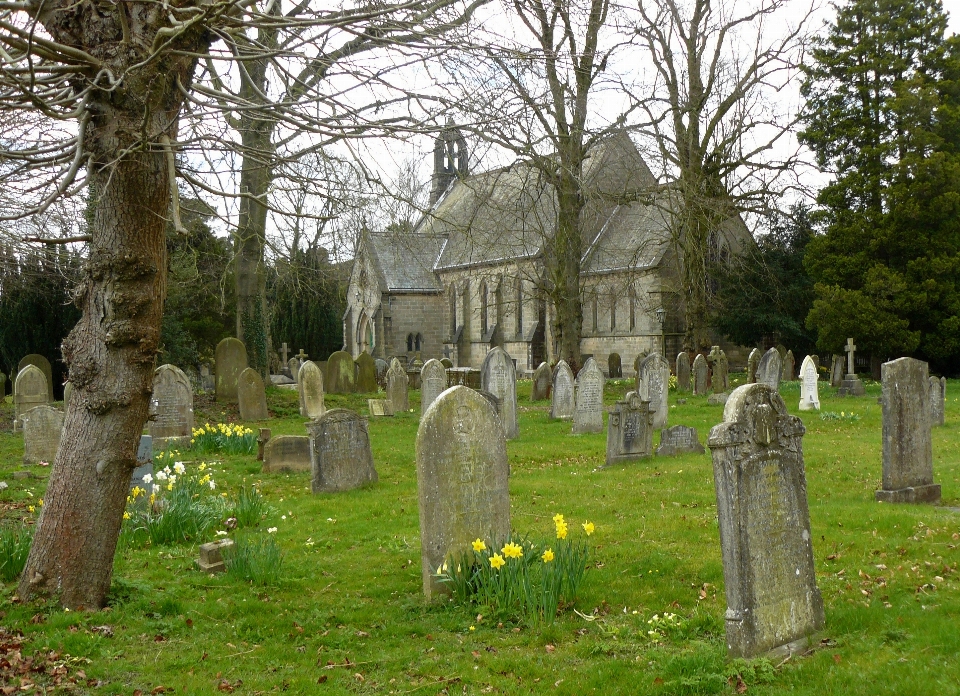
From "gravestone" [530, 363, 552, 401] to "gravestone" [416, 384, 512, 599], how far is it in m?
18.1

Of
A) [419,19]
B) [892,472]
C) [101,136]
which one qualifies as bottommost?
[892,472]

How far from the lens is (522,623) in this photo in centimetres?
566

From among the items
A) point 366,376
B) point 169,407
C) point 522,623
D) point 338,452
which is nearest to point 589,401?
point 338,452

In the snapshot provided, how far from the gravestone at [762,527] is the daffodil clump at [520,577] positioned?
1.17m

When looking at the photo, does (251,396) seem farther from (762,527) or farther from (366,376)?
(762,527)

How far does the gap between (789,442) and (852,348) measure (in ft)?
69.9

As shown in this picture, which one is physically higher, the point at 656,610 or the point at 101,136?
the point at 101,136

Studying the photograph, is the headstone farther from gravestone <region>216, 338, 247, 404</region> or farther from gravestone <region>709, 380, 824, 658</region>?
gravestone <region>709, 380, 824, 658</region>

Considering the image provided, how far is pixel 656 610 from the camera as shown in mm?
5879

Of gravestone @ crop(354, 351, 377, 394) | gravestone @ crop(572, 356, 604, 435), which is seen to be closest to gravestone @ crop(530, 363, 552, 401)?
gravestone @ crop(354, 351, 377, 394)

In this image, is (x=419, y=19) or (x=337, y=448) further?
(x=337, y=448)

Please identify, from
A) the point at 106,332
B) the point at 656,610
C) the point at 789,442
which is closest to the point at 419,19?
the point at 106,332

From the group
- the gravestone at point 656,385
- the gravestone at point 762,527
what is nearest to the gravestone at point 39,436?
the gravestone at point 656,385

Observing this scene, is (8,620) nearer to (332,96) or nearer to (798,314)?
(332,96)
